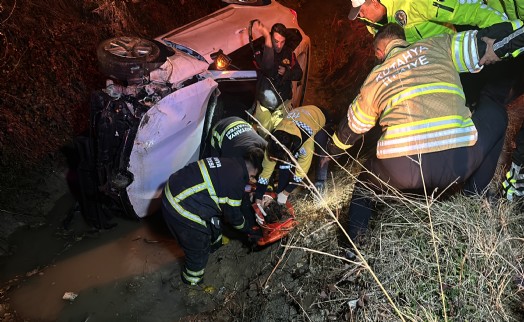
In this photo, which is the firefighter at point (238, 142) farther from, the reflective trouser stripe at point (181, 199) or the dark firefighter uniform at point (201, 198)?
the reflective trouser stripe at point (181, 199)

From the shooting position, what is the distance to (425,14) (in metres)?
2.77

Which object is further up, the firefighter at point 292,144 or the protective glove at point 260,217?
the firefighter at point 292,144

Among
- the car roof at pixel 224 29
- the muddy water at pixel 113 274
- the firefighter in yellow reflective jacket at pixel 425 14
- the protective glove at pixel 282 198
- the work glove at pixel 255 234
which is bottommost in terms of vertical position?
the muddy water at pixel 113 274

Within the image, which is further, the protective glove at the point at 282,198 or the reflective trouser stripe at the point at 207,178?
the protective glove at the point at 282,198

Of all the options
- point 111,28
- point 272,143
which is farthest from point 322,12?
point 272,143

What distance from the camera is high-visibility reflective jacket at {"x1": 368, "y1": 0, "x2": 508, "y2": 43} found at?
2682mm

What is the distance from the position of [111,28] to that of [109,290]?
4131mm

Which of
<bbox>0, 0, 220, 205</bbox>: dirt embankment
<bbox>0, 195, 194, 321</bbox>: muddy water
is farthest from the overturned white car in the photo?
<bbox>0, 0, 220, 205</bbox>: dirt embankment

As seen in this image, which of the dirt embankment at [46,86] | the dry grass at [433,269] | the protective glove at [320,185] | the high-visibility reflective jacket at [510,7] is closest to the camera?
the dry grass at [433,269]

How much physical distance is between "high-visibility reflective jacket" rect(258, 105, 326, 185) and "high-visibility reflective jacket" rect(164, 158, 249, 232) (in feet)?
1.78

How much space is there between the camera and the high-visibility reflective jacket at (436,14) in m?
2.68

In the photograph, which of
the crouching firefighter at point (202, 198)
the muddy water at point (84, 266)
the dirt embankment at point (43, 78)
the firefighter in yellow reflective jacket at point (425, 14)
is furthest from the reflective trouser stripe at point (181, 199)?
the dirt embankment at point (43, 78)

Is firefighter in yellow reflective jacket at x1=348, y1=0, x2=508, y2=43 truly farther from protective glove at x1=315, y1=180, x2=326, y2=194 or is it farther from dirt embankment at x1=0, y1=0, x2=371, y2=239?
dirt embankment at x1=0, y1=0, x2=371, y2=239

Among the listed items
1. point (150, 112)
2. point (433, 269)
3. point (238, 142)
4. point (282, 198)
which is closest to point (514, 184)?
point (433, 269)
